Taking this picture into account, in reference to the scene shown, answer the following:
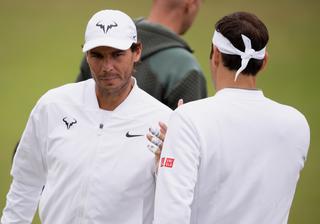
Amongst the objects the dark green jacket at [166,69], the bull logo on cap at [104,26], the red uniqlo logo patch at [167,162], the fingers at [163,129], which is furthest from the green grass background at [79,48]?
the red uniqlo logo patch at [167,162]

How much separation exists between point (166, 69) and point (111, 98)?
0.98 m

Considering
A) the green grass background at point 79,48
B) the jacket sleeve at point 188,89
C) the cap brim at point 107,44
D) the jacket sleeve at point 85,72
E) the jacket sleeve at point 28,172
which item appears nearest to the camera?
the cap brim at point 107,44

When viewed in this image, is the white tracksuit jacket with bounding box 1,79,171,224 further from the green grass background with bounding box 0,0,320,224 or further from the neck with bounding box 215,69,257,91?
the green grass background with bounding box 0,0,320,224

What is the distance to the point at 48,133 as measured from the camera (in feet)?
16.2

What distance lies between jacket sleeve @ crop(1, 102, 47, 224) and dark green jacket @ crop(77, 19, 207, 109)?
3.03 ft

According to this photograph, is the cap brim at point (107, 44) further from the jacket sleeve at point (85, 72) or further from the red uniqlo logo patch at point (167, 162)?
the jacket sleeve at point (85, 72)

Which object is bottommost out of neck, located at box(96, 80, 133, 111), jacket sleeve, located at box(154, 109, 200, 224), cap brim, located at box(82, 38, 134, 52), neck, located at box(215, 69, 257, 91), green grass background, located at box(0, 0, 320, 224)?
green grass background, located at box(0, 0, 320, 224)

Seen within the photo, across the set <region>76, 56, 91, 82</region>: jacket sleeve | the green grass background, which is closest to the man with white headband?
<region>76, 56, 91, 82</region>: jacket sleeve

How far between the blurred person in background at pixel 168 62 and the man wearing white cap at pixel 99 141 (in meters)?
0.73

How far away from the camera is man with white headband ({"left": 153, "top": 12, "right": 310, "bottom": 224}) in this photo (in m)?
4.15

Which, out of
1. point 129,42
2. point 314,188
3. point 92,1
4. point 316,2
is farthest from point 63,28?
point 129,42

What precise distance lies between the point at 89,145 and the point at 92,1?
11.5 m

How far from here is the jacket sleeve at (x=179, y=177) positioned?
4.12m

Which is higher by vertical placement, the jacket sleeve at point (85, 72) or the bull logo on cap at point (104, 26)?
the bull logo on cap at point (104, 26)
